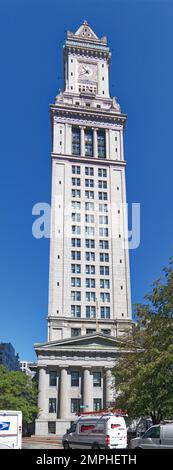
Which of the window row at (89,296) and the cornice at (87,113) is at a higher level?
the cornice at (87,113)

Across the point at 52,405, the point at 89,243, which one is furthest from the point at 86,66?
the point at 52,405

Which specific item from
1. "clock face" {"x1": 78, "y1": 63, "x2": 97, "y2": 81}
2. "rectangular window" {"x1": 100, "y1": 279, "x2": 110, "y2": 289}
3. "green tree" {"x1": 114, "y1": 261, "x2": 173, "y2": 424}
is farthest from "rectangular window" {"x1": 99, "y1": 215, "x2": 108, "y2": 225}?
"green tree" {"x1": 114, "y1": 261, "x2": 173, "y2": 424}

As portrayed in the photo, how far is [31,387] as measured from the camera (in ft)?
209

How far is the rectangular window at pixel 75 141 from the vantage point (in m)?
101

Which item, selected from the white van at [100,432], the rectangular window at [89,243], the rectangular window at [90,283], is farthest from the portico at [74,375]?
the white van at [100,432]

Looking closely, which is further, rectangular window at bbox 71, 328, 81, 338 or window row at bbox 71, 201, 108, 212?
window row at bbox 71, 201, 108, 212

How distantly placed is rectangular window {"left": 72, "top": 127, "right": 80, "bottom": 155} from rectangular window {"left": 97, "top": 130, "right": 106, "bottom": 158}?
5045 mm

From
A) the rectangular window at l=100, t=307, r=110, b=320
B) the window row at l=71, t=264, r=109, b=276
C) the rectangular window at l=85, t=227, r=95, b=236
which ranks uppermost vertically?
the rectangular window at l=85, t=227, r=95, b=236

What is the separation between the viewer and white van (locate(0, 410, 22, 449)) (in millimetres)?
22172

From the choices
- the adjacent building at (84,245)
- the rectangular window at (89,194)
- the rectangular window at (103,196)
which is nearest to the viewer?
the adjacent building at (84,245)

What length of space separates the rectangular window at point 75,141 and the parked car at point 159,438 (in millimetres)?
82412

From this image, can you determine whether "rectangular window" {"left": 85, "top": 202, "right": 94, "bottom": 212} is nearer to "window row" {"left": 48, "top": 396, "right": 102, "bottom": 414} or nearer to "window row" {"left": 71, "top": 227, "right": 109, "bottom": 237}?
"window row" {"left": 71, "top": 227, "right": 109, "bottom": 237}

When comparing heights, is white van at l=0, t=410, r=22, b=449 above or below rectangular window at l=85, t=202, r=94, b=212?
below

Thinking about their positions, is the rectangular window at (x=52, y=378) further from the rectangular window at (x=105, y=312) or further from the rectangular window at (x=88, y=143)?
the rectangular window at (x=88, y=143)
